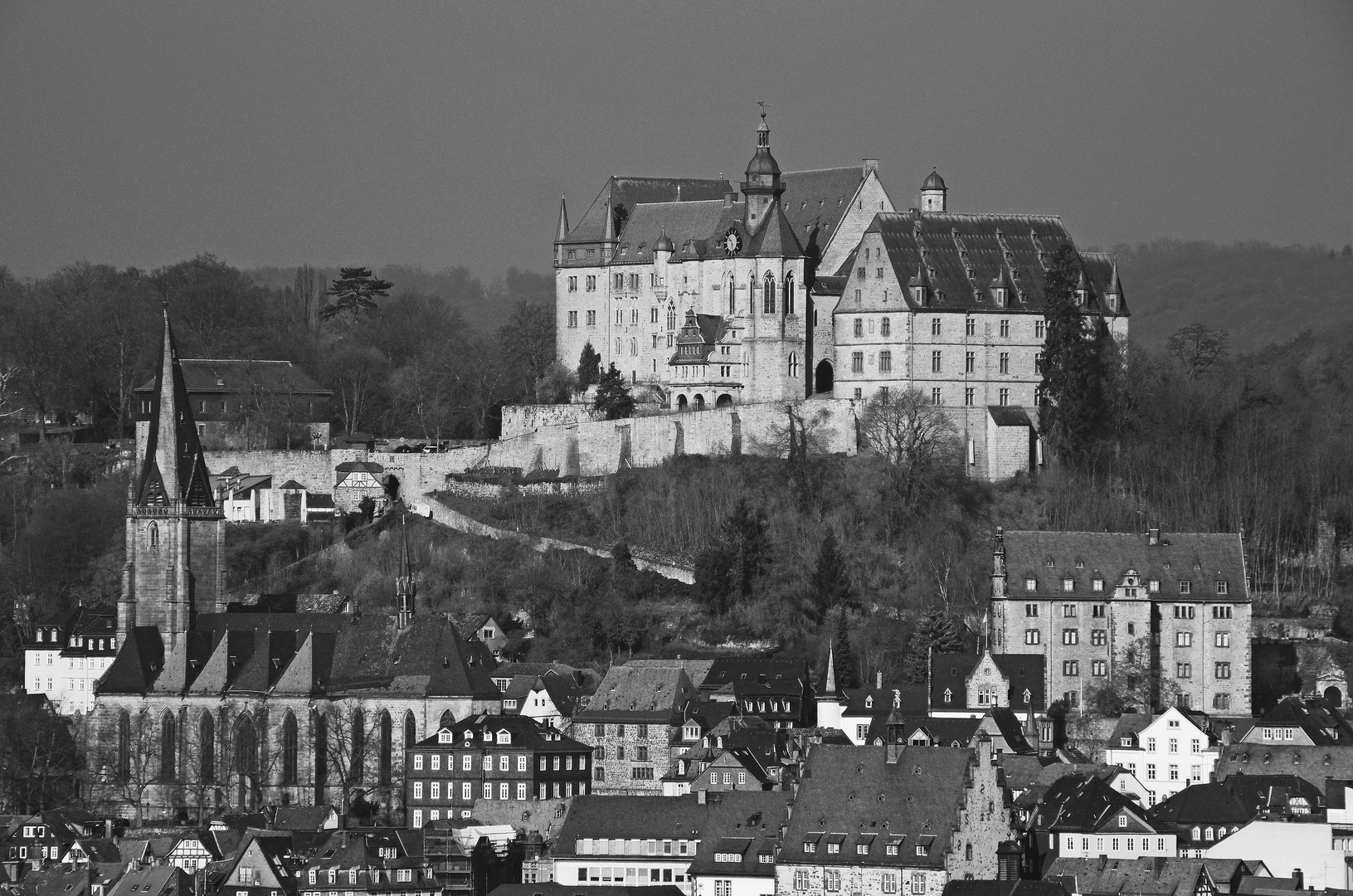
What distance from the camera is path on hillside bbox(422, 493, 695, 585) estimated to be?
107 metres

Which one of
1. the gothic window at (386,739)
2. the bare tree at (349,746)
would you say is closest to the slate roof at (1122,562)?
the gothic window at (386,739)

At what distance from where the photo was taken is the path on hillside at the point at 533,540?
350 ft

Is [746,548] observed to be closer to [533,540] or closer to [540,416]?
[533,540]

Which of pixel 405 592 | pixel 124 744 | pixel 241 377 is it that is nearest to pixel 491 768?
pixel 405 592

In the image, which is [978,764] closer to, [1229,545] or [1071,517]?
[1229,545]

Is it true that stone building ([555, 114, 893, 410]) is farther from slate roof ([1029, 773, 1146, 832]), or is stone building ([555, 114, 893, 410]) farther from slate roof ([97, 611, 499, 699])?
slate roof ([1029, 773, 1146, 832])

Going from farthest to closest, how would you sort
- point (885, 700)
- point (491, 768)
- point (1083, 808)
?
A: point (885, 700) < point (491, 768) < point (1083, 808)

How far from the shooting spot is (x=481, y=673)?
9831 cm

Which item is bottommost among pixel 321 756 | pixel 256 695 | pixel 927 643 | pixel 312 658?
pixel 321 756

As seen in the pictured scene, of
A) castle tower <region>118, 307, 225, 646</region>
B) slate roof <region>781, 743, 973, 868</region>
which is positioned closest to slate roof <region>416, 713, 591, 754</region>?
slate roof <region>781, 743, 973, 868</region>

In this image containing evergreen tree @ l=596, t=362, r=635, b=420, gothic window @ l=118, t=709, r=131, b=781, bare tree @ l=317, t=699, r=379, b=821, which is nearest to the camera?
bare tree @ l=317, t=699, r=379, b=821

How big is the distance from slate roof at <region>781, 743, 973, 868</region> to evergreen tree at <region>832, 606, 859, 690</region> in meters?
18.8

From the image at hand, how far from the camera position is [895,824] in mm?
78000

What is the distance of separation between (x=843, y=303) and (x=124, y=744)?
92.3 ft
